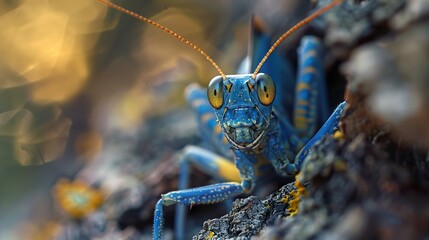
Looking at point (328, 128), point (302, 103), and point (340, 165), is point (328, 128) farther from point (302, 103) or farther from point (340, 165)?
point (340, 165)

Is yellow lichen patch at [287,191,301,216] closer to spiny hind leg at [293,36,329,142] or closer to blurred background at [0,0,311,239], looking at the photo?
spiny hind leg at [293,36,329,142]

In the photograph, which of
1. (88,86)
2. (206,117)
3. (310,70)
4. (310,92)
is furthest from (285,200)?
(88,86)

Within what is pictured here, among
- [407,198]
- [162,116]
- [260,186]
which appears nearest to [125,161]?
[162,116]

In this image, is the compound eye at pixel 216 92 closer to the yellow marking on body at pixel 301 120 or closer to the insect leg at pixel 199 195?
the insect leg at pixel 199 195

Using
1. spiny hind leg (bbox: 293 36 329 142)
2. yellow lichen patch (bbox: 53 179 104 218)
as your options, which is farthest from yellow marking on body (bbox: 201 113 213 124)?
yellow lichen patch (bbox: 53 179 104 218)

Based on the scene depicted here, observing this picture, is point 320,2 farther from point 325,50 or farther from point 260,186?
point 260,186

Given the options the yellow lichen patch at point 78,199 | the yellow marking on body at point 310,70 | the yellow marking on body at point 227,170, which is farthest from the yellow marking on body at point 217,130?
the yellow lichen patch at point 78,199
